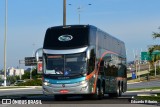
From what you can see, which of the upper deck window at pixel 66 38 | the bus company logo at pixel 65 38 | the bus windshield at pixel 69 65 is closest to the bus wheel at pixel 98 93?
the bus windshield at pixel 69 65

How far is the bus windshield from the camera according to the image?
80.1ft

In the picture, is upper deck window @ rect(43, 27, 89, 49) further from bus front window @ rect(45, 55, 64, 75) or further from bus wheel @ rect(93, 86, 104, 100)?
bus wheel @ rect(93, 86, 104, 100)

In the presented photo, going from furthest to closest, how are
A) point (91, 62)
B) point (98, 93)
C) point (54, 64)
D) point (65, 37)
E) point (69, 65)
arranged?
1. point (98, 93)
2. point (65, 37)
3. point (91, 62)
4. point (54, 64)
5. point (69, 65)

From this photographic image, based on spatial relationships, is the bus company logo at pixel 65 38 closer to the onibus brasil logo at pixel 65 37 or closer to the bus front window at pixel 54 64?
the onibus brasil logo at pixel 65 37

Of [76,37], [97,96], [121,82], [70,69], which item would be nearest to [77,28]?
[76,37]

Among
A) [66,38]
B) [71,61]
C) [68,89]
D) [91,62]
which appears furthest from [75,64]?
[66,38]

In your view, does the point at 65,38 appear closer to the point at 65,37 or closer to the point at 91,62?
the point at 65,37

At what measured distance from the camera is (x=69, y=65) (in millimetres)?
24484

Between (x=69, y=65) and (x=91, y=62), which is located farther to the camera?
(x=91, y=62)

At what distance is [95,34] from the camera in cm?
2620

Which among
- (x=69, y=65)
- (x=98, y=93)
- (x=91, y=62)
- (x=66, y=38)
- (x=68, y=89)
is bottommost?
(x=98, y=93)

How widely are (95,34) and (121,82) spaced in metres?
8.81

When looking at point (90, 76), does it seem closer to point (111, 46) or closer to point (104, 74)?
point (104, 74)

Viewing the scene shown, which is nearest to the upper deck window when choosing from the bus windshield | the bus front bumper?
the bus windshield
